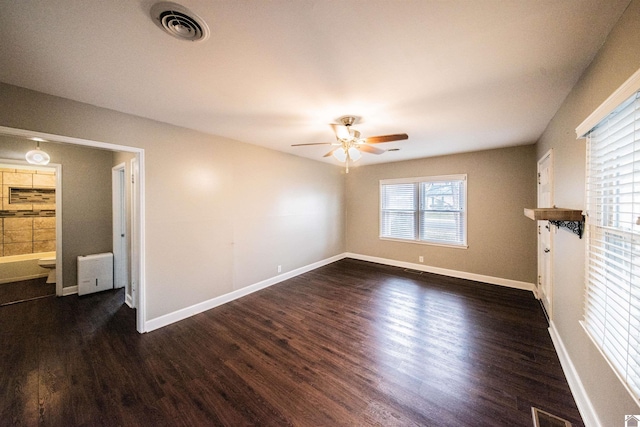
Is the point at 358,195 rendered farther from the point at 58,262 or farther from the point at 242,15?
the point at 58,262

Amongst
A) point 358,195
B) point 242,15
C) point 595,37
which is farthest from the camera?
point 358,195

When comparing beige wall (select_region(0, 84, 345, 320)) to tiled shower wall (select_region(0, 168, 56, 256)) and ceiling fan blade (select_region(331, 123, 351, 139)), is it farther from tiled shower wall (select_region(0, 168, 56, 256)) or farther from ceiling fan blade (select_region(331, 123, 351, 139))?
tiled shower wall (select_region(0, 168, 56, 256))

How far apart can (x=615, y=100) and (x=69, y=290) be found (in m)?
6.47

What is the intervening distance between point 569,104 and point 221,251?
4.33m

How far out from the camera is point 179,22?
49.2 inches

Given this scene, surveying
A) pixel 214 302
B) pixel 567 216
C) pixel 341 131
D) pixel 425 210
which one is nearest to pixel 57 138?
pixel 214 302

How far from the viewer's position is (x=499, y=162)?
4078mm

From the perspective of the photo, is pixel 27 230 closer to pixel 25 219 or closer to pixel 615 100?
pixel 25 219

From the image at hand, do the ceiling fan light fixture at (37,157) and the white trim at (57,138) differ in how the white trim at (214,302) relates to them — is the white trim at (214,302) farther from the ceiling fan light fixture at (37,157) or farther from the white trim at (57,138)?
the ceiling fan light fixture at (37,157)

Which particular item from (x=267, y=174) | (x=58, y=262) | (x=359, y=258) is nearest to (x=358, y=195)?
(x=359, y=258)

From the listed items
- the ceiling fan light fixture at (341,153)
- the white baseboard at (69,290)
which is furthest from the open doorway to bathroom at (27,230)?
the ceiling fan light fixture at (341,153)

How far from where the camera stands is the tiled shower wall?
4.49 metres

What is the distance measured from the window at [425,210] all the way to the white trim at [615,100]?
3.14 m

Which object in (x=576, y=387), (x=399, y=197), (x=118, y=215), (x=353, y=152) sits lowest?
(x=576, y=387)
